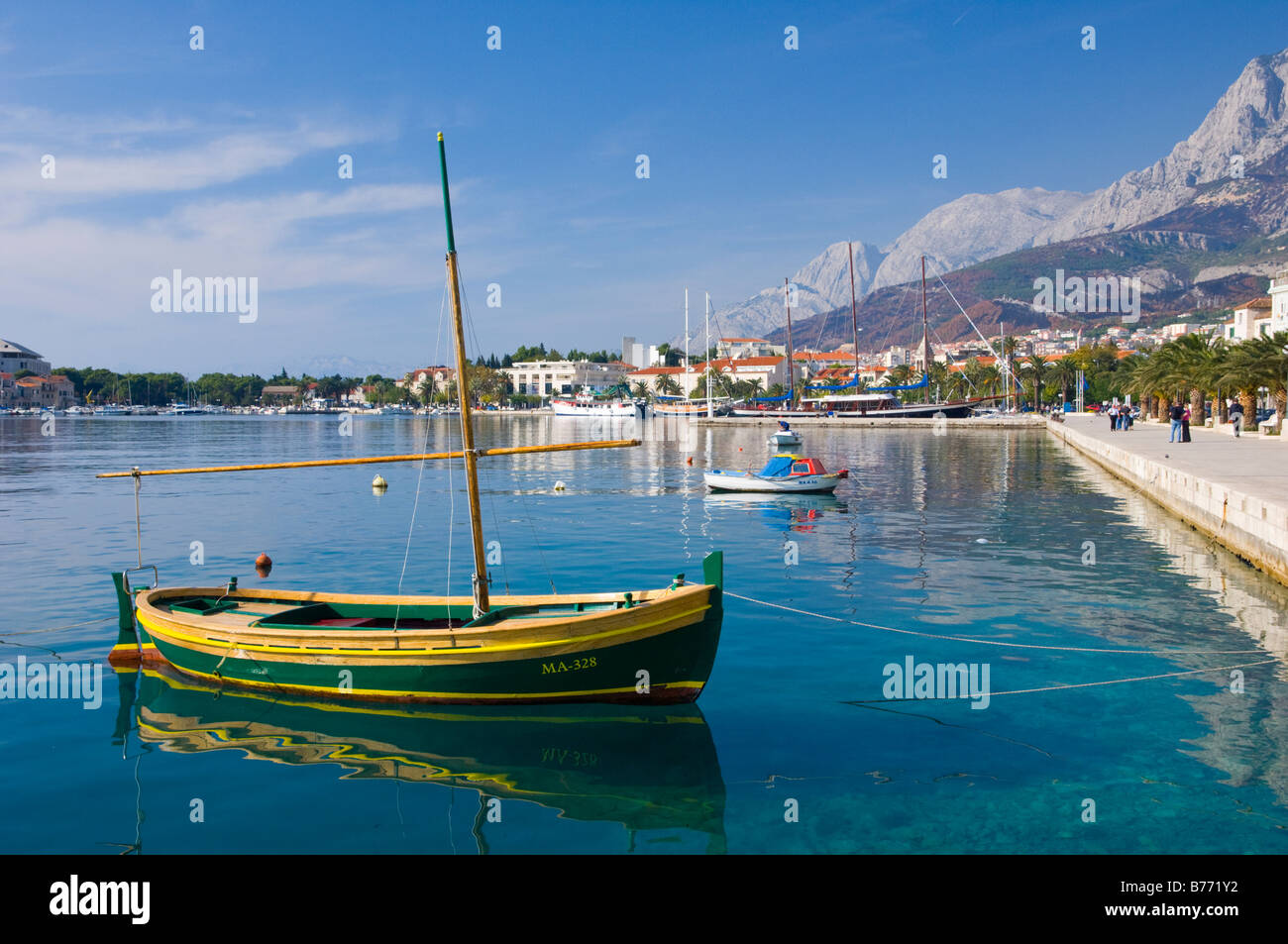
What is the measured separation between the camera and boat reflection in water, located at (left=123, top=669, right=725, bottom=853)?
1050 centimetres

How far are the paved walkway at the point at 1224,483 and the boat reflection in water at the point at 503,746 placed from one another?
17500 millimetres

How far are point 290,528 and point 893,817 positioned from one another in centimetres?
2893

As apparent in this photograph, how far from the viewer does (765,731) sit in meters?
12.7

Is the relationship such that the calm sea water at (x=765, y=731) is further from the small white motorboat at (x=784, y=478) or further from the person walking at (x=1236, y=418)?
the person walking at (x=1236, y=418)

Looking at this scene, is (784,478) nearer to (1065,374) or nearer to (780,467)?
(780,467)

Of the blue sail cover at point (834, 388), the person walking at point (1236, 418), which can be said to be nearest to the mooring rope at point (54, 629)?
the person walking at point (1236, 418)

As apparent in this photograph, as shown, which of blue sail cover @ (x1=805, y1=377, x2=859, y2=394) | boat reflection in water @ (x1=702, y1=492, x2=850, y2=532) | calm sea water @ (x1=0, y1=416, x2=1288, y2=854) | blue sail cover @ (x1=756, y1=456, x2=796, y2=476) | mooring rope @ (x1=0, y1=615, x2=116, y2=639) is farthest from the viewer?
blue sail cover @ (x1=805, y1=377, x2=859, y2=394)

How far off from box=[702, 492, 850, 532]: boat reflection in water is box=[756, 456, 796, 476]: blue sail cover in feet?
5.60

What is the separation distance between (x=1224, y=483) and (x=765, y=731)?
2260cm

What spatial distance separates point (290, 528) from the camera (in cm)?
3375

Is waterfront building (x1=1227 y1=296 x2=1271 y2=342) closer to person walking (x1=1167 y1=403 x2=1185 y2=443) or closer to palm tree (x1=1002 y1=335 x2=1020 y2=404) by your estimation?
palm tree (x1=1002 y1=335 x2=1020 y2=404)

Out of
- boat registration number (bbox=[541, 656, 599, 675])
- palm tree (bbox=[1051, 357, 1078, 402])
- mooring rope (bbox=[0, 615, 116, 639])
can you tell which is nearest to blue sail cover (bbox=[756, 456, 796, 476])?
mooring rope (bbox=[0, 615, 116, 639])

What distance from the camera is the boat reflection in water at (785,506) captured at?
35219 mm
